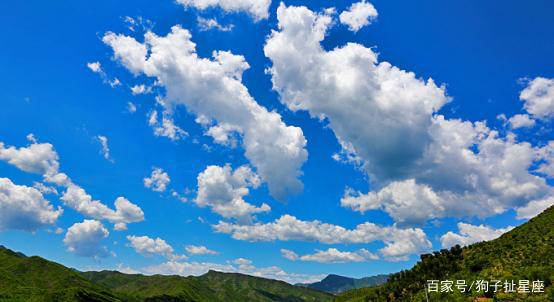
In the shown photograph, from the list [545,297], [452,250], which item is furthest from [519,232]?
[545,297]

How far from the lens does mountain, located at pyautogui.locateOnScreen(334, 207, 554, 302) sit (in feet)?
215

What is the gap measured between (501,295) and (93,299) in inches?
7491

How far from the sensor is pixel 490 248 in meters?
105

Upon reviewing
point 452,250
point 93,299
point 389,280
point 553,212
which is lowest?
point 93,299

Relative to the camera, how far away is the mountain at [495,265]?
65625mm

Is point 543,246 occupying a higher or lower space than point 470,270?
higher

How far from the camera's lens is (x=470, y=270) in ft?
298

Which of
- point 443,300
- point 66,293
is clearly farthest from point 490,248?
point 66,293

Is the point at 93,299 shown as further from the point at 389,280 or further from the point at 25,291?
the point at 389,280

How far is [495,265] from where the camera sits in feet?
274

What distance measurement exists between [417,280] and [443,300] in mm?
48300

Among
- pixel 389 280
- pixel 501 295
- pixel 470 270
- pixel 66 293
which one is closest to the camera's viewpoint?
pixel 501 295

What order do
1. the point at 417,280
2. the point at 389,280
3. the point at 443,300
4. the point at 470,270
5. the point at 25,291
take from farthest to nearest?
the point at 25,291
the point at 389,280
the point at 417,280
the point at 470,270
the point at 443,300

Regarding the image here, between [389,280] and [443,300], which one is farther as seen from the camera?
[389,280]
